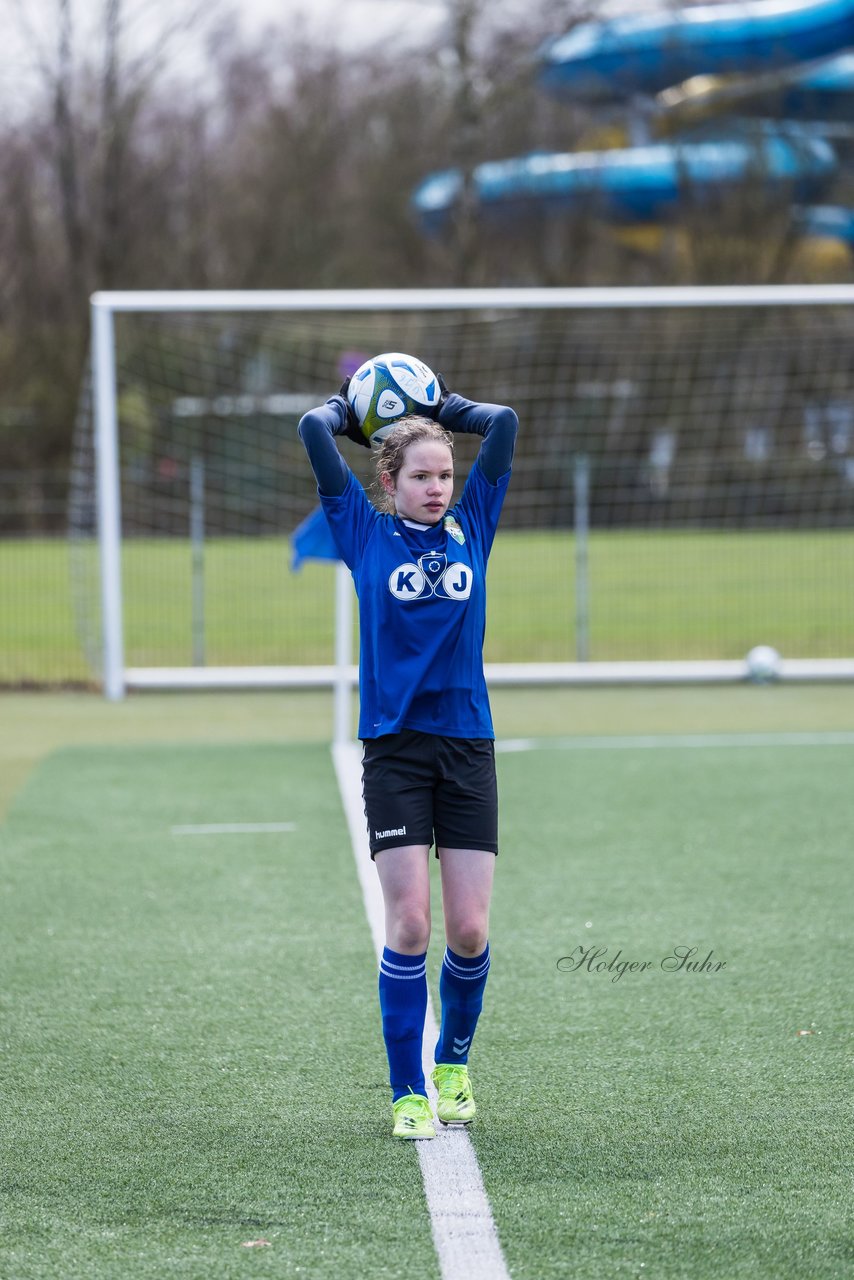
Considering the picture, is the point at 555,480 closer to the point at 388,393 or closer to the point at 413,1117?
the point at 388,393

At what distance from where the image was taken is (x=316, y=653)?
15.7 meters

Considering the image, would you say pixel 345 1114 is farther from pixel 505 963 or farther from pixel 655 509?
pixel 655 509

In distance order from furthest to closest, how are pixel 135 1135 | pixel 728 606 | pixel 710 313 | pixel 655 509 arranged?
1. pixel 710 313
2. pixel 655 509
3. pixel 728 606
4. pixel 135 1135

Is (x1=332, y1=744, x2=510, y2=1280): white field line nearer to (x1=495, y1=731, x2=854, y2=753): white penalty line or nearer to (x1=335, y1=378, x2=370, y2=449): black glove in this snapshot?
(x1=335, y1=378, x2=370, y2=449): black glove

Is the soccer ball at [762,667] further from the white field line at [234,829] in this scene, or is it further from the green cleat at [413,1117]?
the green cleat at [413,1117]

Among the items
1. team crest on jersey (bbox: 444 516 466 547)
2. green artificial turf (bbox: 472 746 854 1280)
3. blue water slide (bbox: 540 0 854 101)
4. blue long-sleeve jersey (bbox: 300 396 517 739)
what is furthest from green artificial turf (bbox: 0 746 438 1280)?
blue water slide (bbox: 540 0 854 101)

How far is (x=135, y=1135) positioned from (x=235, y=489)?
19048 millimetres

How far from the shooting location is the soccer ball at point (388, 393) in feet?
13.4

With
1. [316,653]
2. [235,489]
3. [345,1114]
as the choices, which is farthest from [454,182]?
[345,1114]

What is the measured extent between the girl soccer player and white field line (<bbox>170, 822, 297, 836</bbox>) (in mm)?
3679

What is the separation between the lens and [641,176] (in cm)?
3362

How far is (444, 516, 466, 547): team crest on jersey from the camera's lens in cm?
396

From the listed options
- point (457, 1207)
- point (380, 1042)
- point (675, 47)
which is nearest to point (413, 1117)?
point (457, 1207)

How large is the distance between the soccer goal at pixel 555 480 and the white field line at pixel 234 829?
250 inches
